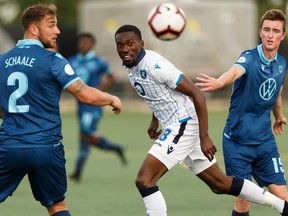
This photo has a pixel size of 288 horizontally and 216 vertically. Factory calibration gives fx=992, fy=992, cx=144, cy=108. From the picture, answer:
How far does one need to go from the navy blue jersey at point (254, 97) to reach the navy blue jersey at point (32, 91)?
194 centimetres

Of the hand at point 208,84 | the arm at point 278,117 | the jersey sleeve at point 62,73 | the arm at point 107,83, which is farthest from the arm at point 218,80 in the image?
the arm at point 107,83

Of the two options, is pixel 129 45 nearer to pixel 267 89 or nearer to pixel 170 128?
pixel 170 128

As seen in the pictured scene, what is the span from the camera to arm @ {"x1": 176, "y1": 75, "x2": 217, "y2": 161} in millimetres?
9023

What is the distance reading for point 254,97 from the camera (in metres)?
9.53

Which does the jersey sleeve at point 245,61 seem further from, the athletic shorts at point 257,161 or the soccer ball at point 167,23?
the soccer ball at point 167,23

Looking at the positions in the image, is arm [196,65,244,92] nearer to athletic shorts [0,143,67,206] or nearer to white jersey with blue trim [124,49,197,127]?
white jersey with blue trim [124,49,197,127]

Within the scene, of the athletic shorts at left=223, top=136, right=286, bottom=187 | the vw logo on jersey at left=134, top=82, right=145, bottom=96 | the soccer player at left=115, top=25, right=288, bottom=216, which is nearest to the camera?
the soccer player at left=115, top=25, right=288, bottom=216

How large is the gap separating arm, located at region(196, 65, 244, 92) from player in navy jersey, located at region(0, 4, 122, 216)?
828mm

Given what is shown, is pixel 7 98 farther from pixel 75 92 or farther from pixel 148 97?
pixel 148 97

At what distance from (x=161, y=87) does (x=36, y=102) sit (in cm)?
143

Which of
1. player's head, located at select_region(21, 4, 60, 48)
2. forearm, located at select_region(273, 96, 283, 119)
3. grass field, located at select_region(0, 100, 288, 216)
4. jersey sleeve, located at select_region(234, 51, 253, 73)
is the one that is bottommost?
grass field, located at select_region(0, 100, 288, 216)

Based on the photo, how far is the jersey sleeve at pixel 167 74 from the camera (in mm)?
9133

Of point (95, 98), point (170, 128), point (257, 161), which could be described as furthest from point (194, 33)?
point (95, 98)

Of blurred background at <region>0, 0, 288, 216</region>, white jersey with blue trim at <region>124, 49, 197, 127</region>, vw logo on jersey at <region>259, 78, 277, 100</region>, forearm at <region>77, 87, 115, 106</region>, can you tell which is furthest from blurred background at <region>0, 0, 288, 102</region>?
forearm at <region>77, 87, 115, 106</region>
